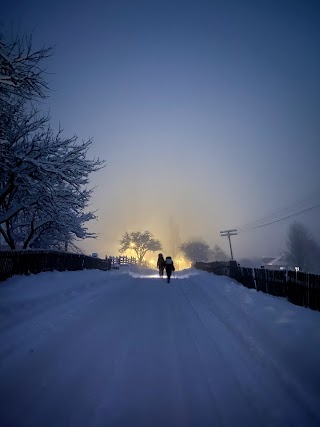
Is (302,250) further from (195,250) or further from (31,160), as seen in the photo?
(31,160)

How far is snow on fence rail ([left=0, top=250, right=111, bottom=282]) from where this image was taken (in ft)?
30.4

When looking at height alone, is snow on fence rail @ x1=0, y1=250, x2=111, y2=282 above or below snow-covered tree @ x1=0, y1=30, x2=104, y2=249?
below

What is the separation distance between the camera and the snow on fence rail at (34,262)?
9260 millimetres

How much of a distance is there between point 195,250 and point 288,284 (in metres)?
95.4

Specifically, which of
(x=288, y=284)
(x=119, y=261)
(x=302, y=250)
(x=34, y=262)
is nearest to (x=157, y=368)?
(x=288, y=284)

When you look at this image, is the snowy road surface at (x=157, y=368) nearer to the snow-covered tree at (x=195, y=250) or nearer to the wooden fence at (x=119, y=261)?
the wooden fence at (x=119, y=261)

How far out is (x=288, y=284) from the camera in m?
8.64

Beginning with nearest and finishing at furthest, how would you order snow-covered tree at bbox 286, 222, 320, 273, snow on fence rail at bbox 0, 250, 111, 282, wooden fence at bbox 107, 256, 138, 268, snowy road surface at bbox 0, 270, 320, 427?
snowy road surface at bbox 0, 270, 320, 427, snow on fence rail at bbox 0, 250, 111, 282, wooden fence at bbox 107, 256, 138, 268, snow-covered tree at bbox 286, 222, 320, 273

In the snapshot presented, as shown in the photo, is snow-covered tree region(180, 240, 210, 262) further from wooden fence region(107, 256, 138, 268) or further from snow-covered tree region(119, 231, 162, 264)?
wooden fence region(107, 256, 138, 268)

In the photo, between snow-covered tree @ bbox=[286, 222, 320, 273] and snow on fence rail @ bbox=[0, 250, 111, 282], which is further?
snow-covered tree @ bbox=[286, 222, 320, 273]

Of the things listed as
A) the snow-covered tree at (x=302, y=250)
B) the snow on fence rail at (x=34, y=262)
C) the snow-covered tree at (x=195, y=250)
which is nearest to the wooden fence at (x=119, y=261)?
the snow on fence rail at (x=34, y=262)

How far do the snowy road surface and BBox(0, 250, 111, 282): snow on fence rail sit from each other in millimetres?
3348

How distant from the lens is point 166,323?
579 centimetres

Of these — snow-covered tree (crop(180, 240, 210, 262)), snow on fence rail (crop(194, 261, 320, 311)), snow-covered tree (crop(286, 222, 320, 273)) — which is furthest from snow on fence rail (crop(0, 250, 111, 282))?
snow-covered tree (crop(180, 240, 210, 262))
